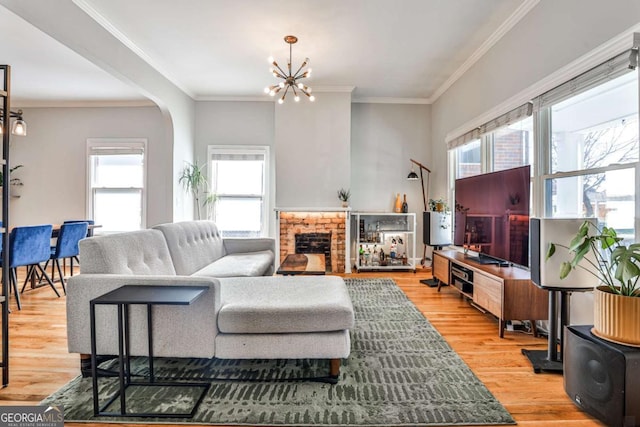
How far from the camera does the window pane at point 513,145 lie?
3176 mm

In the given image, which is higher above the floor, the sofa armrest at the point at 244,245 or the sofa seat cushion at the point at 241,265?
the sofa armrest at the point at 244,245

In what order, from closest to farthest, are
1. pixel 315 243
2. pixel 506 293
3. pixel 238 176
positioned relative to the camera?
pixel 506 293 < pixel 315 243 < pixel 238 176

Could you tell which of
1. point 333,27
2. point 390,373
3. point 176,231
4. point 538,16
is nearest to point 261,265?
point 176,231

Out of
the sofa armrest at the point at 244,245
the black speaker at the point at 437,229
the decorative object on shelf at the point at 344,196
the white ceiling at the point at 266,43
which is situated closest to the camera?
the white ceiling at the point at 266,43

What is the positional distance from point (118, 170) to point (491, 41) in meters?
5.72

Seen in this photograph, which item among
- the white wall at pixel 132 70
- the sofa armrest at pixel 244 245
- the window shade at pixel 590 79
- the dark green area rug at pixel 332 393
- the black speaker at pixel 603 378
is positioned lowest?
the dark green area rug at pixel 332 393

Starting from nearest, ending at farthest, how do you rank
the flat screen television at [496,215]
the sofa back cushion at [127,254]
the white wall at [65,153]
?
1. the sofa back cushion at [127,254]
2. the flat screen television at [496,215]
3. the white wall at [65,153]

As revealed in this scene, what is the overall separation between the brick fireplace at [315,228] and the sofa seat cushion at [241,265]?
1.18 metres

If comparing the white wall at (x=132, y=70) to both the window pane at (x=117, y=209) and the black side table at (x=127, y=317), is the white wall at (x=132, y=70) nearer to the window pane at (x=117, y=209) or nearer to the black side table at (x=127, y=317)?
the window pane at (x=117, y=209)

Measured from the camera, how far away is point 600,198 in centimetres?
237

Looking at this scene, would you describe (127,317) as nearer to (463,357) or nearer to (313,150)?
(463,357)

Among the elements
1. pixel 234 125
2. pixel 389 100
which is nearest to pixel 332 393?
pixel 234 125

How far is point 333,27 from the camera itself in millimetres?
3461

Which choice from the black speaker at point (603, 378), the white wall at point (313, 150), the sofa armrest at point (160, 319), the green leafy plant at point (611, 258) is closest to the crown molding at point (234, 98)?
the white wall at point (313, 150)
